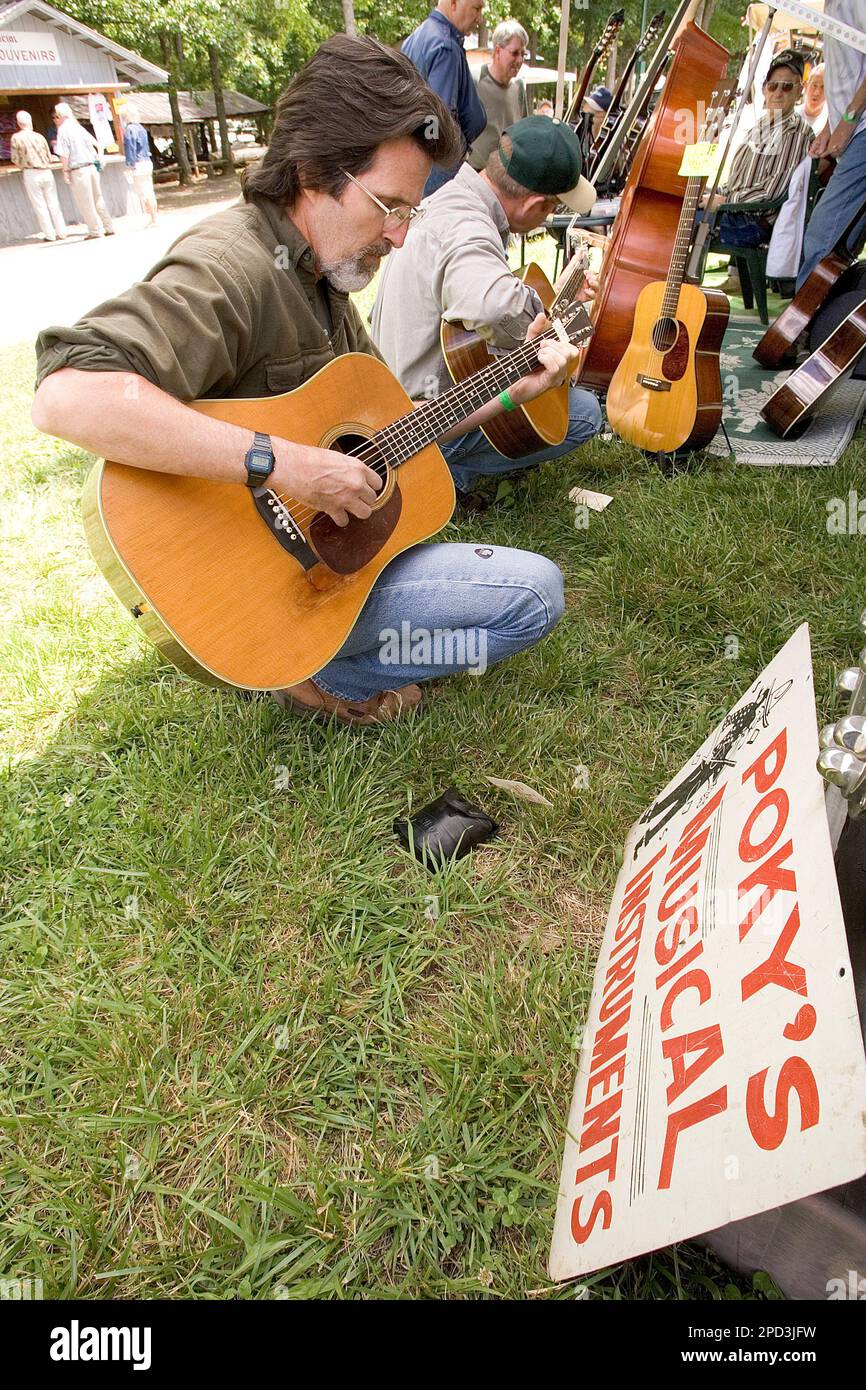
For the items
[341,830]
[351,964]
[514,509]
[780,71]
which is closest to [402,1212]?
[351,964]

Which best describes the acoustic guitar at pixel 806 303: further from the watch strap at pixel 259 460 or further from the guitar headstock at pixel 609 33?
the guitar headstock at pixel 609 33

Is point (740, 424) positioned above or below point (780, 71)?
below

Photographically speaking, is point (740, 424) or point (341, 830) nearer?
point (341, 830)

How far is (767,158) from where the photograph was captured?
5.91 m

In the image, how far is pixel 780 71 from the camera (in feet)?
20.5

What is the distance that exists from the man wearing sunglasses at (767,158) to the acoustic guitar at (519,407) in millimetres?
3180

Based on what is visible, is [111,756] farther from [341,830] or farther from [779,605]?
[779,605]

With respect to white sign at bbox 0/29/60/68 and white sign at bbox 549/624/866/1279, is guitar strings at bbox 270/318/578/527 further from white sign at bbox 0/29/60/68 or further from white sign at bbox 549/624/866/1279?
white sign at bbox 0/29/60/68

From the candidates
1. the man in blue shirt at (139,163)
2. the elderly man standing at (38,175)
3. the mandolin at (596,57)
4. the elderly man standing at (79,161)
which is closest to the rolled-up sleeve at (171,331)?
the mandolin at (596,57)

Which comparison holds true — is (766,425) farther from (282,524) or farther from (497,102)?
(497,102)

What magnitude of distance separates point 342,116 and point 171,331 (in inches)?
27.9
